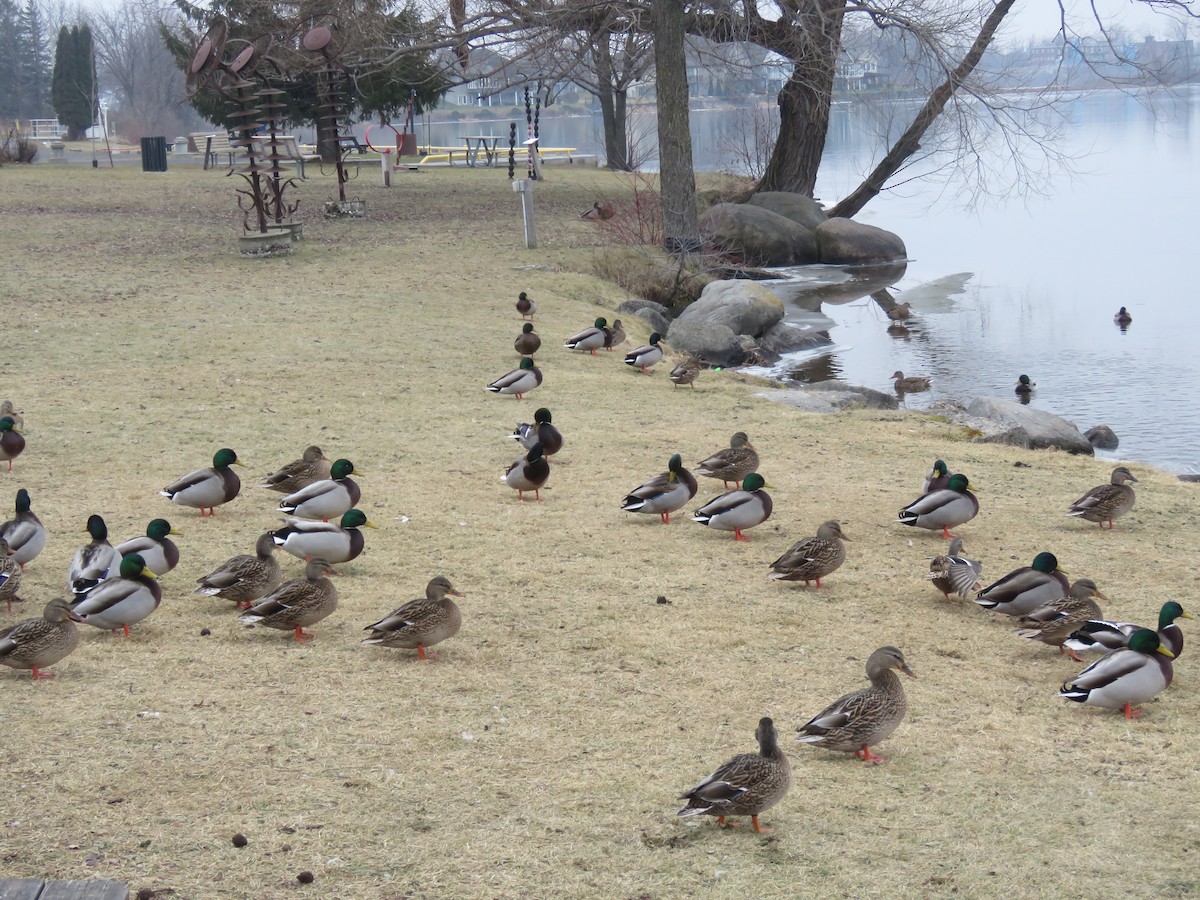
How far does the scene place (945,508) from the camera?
920 centimetres

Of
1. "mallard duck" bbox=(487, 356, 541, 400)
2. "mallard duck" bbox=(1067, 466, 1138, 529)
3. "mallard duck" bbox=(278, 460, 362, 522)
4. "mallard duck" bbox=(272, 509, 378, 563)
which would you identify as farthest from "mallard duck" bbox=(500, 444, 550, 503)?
"mallard duck" bbox=(1067, 466, 1138, 529)

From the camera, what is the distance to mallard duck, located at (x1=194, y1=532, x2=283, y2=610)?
7.20 metres

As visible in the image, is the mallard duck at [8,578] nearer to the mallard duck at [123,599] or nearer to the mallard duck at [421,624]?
the mallard duck at [123,599]

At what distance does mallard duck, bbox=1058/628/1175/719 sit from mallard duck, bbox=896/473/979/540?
8.98ft

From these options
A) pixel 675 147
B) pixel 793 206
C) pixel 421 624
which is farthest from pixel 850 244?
pixel 421 624

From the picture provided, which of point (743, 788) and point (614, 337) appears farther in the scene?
point (614, 337)

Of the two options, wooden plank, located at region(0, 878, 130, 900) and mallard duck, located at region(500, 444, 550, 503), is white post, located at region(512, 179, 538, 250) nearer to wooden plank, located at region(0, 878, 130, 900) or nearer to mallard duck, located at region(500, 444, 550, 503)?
mallard duck, located at region(500, 444, 550, 503)

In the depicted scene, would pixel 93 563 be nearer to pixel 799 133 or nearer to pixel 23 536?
pixel 23 536

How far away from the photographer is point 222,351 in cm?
1447

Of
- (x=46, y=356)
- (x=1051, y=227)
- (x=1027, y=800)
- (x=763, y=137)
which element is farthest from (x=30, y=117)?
(x=1027, y=800)

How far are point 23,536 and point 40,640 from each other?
59.6 inches

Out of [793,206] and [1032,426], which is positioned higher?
[793,206]

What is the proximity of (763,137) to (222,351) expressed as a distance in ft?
83.8

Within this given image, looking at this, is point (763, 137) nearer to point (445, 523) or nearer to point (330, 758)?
point (445, 523)
